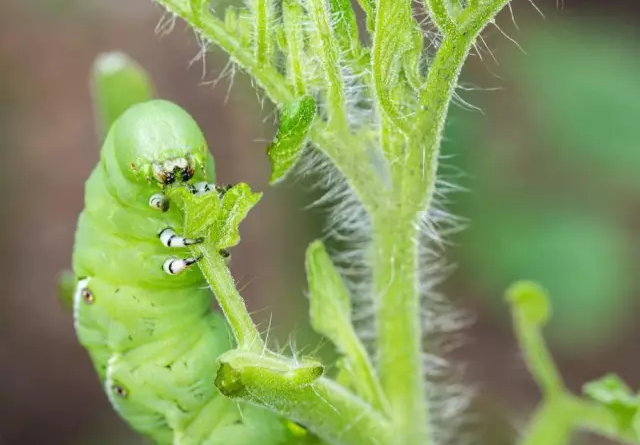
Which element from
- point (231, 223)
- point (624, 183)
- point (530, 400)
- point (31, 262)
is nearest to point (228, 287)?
point (231, 223)

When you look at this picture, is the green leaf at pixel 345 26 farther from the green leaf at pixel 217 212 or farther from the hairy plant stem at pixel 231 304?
the hairy plant stem at pixel 231 304

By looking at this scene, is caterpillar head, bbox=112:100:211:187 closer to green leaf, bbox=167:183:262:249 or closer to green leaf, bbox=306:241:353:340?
green leaf, bbox=167:183:262:249

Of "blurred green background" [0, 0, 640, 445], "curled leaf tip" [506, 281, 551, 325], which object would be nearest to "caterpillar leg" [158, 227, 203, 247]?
"curled leaf tip" [506, 281, 551, 325]

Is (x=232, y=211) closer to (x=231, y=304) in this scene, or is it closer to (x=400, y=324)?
(x=231, y=304)

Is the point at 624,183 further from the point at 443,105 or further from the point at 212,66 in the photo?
the point at 443,105

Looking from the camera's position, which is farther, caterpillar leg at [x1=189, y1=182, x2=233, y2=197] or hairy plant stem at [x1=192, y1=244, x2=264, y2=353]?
caterpillar leg at [x1=189, y1=182, x2=233, y2=197]

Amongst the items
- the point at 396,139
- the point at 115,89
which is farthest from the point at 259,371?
the point at 115,89
